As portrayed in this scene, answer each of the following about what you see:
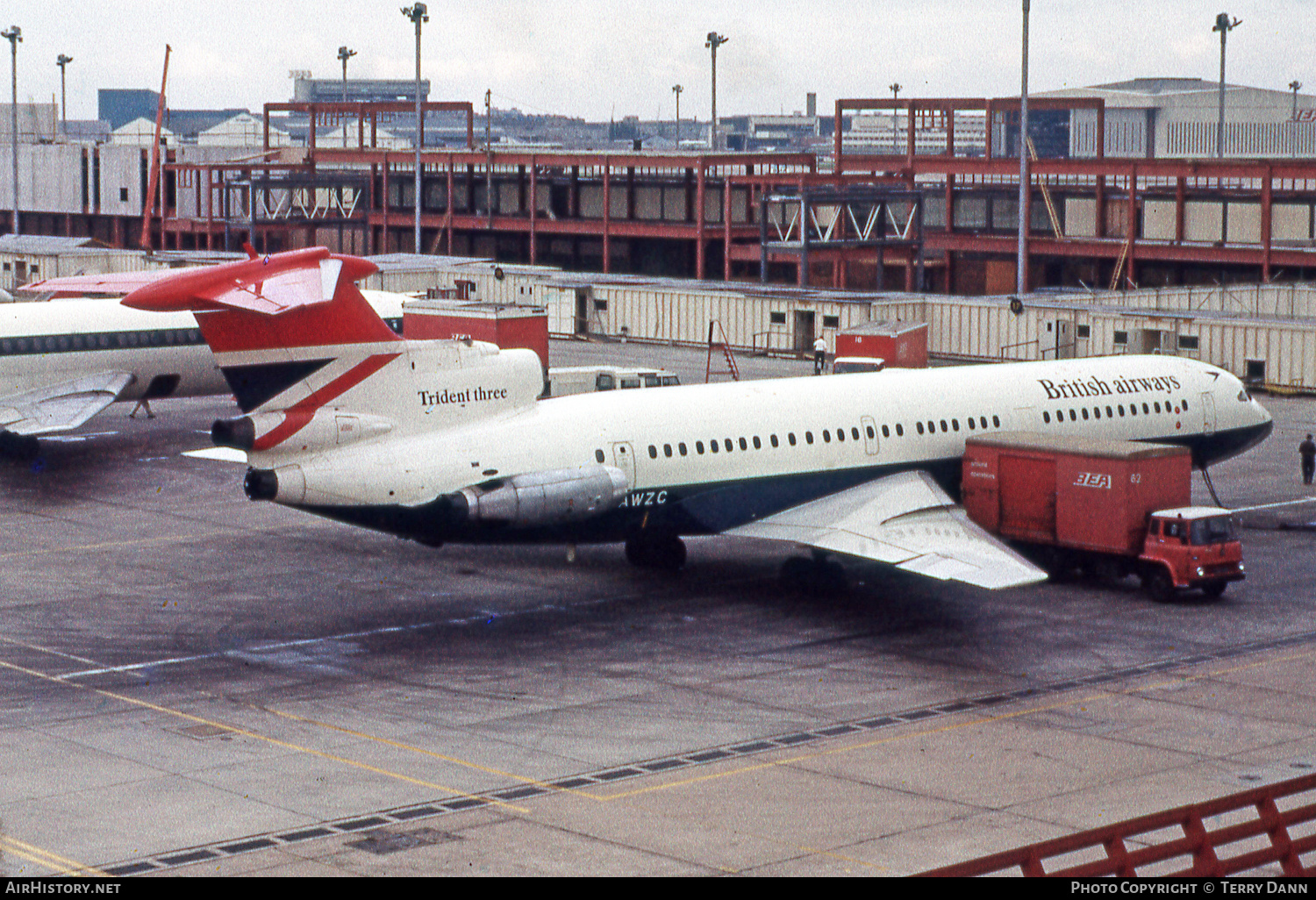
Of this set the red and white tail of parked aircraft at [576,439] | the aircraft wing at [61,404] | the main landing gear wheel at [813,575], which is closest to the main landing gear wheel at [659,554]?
the red and white tail of parked aircraft at [576,439]

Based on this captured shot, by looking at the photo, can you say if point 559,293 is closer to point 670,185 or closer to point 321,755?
point 670,185

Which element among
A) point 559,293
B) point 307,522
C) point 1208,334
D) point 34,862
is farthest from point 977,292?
point 34,862

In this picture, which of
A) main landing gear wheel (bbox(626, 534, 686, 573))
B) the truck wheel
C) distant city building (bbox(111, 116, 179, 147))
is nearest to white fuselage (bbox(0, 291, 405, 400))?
main landing gear wheel (bbox(626, 534, 686, 573))

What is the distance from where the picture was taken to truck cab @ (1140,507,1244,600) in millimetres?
34688

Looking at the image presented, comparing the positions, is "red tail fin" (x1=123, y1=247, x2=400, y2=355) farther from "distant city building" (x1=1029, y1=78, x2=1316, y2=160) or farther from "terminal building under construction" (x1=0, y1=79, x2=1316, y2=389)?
"distant city building" (x1=1029, y1=78, x2=1316, y2=160)

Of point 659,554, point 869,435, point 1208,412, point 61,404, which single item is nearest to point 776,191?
point 61,404

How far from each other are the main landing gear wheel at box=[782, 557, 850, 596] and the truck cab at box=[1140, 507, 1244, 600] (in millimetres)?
6105

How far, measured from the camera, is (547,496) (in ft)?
106

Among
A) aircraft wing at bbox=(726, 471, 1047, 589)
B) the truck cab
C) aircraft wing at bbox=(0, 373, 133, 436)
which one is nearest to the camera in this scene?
aircraft wing at bbox=(726, 471, 1047, 589)

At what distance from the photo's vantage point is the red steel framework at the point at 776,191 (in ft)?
311

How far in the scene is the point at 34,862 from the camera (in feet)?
66.4

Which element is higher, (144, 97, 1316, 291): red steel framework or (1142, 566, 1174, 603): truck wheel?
(144, 97, 1316, 291): red steel framework

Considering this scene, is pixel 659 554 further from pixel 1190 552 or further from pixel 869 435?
pixel 1190 552

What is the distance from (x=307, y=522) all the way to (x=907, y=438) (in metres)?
14.9
